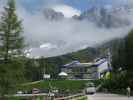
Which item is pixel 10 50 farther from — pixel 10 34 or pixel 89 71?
pixel 89 71

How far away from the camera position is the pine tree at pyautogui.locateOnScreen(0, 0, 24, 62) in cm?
5381

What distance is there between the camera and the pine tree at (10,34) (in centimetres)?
5381

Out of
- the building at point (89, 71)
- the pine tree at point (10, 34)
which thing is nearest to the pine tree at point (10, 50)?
the pine tree at point (10, 34)

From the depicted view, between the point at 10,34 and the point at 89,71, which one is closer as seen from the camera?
the point at 10,34

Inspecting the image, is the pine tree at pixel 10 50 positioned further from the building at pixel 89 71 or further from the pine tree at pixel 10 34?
the building at pixel 89 71

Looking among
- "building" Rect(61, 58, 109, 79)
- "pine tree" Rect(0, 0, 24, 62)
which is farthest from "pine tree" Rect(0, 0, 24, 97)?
"building" Rect(61, 58, 109, 79)

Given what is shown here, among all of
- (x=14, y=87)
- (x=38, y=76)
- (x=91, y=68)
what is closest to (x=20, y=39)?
(x=14, y=87)

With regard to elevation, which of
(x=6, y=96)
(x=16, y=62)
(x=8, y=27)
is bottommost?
(x=6, y=96)

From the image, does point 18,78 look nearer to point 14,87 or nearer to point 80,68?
point 14,87

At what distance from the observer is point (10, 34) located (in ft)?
179

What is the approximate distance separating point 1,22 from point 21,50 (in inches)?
153

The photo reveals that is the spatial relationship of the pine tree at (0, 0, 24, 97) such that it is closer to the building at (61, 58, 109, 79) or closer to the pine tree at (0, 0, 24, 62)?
the pine tree at (0, 0, 24, 62)

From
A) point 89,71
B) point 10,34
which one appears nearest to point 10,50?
point 10,34

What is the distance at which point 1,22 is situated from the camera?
54875 millimetres
